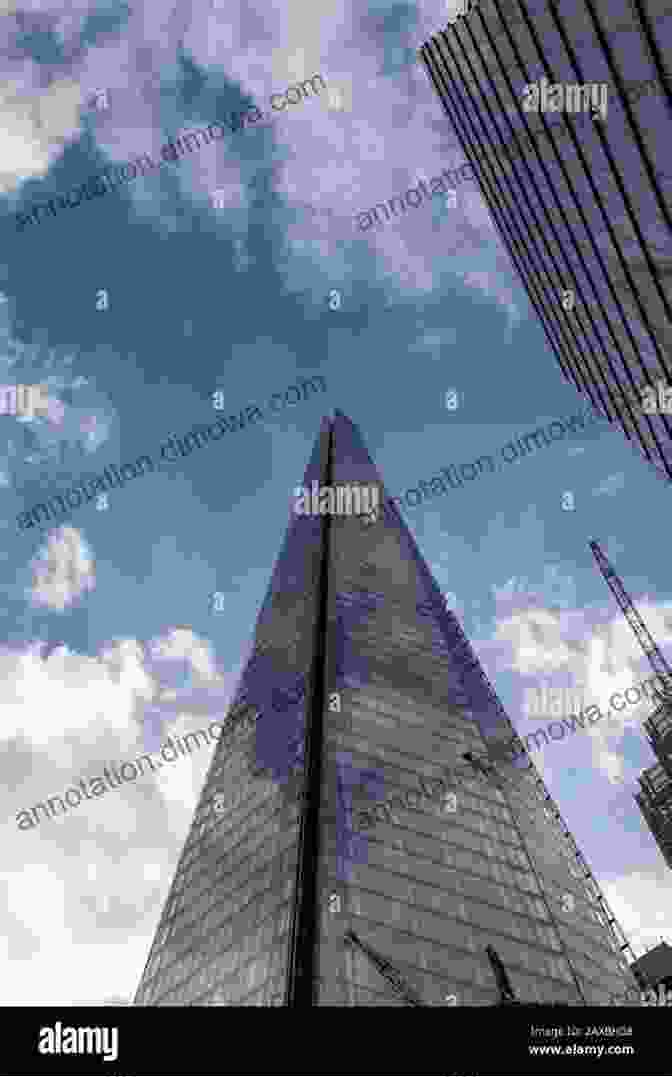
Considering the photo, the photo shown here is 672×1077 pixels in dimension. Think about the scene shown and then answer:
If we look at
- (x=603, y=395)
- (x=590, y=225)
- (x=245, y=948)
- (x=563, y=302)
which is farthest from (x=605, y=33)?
(x=245, y=948)

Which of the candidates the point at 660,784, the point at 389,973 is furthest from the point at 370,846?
the point at 660,784

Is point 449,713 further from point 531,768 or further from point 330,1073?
point 330,1073

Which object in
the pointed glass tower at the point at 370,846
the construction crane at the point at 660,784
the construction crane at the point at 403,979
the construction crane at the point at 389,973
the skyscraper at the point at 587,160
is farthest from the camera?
the construction crane at the point at 660,784

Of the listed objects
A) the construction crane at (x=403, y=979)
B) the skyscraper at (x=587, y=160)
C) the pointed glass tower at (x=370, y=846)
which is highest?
the skyscraper at (x=587, y=160)

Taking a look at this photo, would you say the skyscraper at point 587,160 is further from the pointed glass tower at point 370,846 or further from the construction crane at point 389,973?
the construction crane at point 389,973

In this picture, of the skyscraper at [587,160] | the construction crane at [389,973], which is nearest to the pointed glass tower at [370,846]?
the construction crane at [389,973]

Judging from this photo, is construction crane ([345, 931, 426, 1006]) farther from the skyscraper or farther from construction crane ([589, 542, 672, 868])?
construction crane ([589, 542, 672, 868])

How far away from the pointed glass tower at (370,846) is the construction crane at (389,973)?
0.26m

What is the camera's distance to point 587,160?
122ft

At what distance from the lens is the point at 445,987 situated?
114 feet

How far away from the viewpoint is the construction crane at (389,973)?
3288 cm

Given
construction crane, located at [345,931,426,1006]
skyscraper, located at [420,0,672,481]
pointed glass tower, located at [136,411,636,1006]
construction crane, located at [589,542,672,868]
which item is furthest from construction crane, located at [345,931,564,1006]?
construction crane, located at [589,542,672,868]

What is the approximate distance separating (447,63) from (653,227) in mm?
29814

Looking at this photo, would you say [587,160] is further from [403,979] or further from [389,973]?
[403,979]
